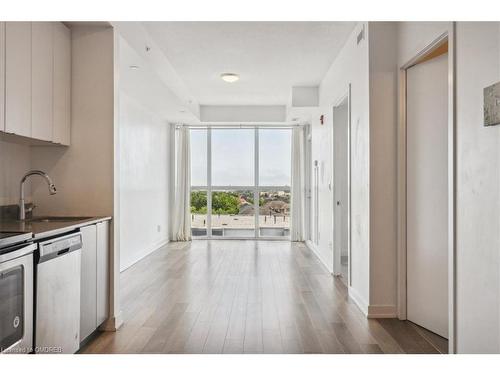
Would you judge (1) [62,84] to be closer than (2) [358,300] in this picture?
Yes

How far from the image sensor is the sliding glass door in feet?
27.9

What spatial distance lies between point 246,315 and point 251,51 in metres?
2.93

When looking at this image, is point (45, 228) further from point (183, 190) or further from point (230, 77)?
point (183, 190)

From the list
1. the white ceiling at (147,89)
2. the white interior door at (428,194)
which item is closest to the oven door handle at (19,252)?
the white ceiling at (147,89)

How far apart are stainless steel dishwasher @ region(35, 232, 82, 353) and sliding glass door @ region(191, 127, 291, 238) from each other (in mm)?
5979

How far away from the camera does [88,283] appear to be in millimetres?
2713

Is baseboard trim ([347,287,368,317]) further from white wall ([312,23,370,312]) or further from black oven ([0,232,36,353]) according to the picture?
black oven ([0,232,36,353])

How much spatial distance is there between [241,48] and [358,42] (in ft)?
4.52

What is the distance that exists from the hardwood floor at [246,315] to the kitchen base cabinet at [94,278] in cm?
16

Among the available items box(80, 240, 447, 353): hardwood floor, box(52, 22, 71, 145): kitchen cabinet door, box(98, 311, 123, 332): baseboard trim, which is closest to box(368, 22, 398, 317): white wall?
box(80, 240, 447, 353): hardwood floor

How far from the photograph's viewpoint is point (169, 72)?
5191 millimetres

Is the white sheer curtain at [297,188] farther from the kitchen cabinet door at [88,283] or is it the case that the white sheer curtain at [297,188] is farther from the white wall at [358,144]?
the kitchen cabinet door at [88,283]

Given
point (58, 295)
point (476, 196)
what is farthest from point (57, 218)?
point (476, 196)
